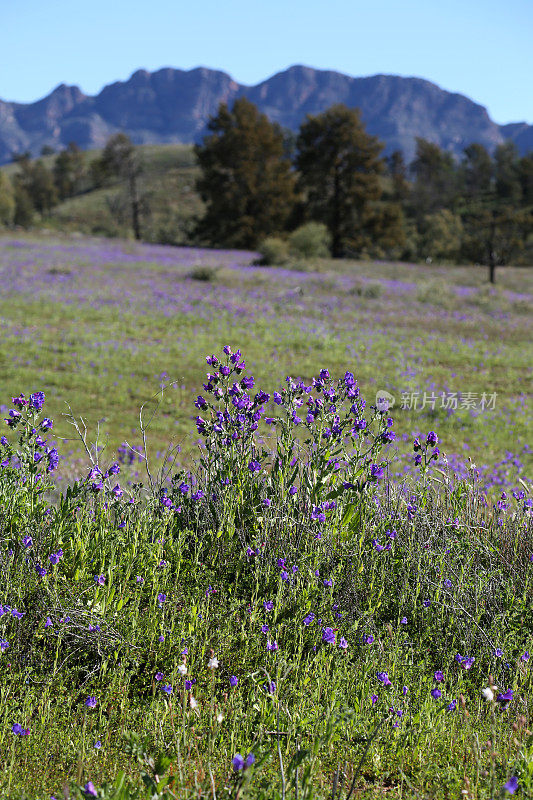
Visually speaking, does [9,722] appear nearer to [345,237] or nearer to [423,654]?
[423,654]

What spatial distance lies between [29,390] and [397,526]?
715 centimetres

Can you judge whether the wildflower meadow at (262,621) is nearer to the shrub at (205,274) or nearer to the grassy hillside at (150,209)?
the shrub at (205,274)

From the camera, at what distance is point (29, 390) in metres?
9.30

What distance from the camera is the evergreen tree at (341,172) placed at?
40.8 m

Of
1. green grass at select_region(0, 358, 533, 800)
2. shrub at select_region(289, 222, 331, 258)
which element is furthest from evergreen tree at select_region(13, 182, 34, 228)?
green grass at select_region(0, 358, 533, 800)

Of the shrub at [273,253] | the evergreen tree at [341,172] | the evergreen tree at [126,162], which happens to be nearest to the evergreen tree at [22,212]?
the evergreen tree at [126,162]

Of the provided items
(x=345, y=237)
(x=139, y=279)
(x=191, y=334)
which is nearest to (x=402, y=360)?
(x=191, y=334)

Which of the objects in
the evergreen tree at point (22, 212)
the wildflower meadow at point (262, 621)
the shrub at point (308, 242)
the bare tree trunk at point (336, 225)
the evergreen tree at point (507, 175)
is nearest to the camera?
the wildflower meadow at point (262, 621)

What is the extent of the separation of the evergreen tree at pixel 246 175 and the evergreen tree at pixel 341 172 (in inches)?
70.8

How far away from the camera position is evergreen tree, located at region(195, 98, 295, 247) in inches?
1645

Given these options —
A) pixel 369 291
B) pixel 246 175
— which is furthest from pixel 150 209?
pixel 369 291

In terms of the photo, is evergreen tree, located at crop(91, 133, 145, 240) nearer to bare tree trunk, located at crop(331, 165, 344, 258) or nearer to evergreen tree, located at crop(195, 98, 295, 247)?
evergreen tree, located at crop(195, 98, 295, 247)

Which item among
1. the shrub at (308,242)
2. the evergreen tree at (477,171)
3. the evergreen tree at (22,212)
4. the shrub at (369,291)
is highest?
the evergreen tree at (477,171)

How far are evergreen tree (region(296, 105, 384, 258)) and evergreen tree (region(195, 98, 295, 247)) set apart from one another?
1.80 m
